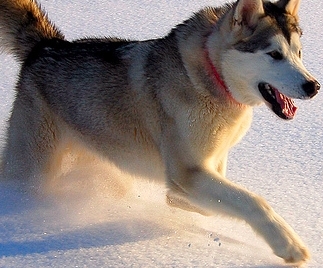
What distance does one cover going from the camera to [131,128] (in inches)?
179

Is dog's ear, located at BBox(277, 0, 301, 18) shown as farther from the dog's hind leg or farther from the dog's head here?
the dog's hind leg

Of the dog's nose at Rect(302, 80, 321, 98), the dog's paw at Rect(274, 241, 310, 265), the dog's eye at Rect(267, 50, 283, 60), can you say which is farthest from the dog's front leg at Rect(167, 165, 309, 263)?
the dog's eye at Rect(267, 50, 283, 60)

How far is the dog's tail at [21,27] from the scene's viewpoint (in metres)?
5.10

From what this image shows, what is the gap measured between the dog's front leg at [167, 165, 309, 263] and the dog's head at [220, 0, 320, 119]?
1.73ft

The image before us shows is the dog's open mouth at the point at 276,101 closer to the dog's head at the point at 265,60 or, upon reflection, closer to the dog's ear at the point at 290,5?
the dog's head at the point at 265,60

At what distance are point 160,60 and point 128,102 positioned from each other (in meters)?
0.35

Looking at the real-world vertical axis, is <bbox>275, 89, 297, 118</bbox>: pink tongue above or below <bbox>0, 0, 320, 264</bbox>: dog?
above

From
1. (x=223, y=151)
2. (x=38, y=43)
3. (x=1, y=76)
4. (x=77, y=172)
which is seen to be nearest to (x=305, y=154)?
(x=223, y=151)

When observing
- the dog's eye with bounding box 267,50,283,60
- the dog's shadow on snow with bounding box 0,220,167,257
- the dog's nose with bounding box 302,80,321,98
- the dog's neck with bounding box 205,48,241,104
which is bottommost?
the dog's shadow on snow with bounding box 0,220,167,257

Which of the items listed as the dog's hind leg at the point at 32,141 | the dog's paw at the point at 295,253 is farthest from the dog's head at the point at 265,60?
the dog's hind leg at the point at 32,141

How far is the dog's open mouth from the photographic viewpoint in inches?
161

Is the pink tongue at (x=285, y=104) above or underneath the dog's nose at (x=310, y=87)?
underneath

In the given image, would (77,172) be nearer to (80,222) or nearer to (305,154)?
(80,222)

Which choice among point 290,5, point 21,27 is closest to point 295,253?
point 290,5
